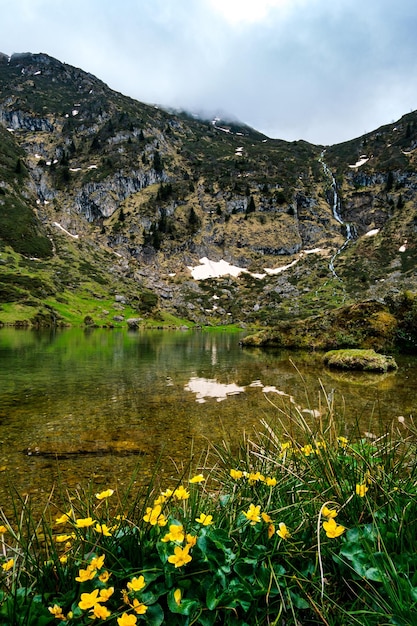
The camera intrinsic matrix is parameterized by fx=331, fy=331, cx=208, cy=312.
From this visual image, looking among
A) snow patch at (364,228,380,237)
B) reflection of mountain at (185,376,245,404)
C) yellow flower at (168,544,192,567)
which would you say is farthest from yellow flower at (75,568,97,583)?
snow patch at (364,228,380,237)

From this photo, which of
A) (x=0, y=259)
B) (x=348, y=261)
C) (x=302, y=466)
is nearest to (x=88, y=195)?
(x=0, y=259)

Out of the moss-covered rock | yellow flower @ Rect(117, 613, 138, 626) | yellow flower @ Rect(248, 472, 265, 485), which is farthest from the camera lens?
the moss-covered rock

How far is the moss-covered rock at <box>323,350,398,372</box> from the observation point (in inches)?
731

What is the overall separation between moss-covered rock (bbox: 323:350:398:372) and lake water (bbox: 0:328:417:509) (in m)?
0.87

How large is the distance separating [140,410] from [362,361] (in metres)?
13.9

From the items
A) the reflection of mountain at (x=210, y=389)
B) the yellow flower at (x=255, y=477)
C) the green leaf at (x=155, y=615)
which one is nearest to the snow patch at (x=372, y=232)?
the reflection of mountain at (x=210, y=389)

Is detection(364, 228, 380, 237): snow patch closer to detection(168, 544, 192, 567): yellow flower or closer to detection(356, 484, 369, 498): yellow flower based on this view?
detection(356, 484, 369, 498): yellow flower

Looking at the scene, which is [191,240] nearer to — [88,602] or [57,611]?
[57,611]

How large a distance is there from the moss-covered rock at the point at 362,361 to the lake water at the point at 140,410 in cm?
87

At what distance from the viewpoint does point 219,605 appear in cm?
185

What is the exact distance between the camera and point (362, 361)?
758 inches

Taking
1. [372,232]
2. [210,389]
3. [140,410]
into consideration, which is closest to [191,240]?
[372,232]

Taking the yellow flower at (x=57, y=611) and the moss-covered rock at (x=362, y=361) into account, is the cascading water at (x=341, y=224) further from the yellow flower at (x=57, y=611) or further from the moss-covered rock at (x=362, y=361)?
the yellow flower at (x=57, y=611)

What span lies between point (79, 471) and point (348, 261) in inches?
6370
